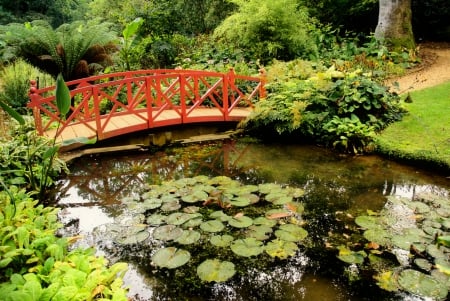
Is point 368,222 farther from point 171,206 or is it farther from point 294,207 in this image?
point 171,206

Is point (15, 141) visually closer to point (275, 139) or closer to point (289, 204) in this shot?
point (289, 204)

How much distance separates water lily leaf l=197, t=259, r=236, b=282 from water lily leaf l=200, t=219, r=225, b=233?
0.57 meters

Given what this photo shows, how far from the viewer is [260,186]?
5.80 m

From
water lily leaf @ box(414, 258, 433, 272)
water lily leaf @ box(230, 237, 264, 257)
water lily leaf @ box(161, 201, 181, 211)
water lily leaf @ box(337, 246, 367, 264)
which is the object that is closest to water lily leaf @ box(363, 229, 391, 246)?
water lily leaf @ box(337, 246, 367, 264)

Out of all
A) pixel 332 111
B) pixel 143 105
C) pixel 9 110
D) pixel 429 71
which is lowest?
pixel 143 105

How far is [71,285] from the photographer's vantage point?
9.63 ft

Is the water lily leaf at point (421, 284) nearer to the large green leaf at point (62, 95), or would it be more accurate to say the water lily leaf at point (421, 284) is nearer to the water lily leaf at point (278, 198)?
the water lily leaf at point (278, 198)

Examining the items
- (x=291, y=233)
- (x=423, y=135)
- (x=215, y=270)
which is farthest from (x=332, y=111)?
(x=215, y=270)

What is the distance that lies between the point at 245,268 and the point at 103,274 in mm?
1391

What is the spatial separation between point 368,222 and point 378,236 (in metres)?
0.30

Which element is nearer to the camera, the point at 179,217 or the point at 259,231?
the point at 259,231

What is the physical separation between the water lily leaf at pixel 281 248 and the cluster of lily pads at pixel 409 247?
1.60ft

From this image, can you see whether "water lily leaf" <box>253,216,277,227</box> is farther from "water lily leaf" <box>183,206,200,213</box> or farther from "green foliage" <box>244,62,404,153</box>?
"green foliage" <box>244,62,404,153</box>

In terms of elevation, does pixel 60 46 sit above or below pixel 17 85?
above
